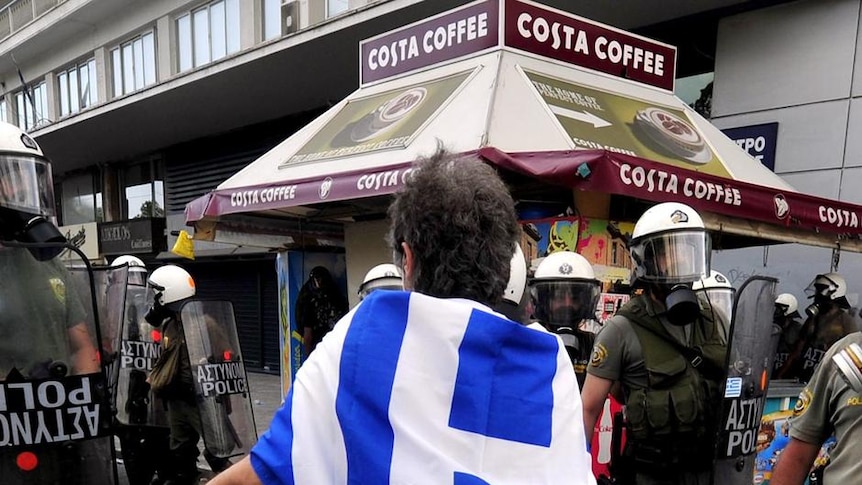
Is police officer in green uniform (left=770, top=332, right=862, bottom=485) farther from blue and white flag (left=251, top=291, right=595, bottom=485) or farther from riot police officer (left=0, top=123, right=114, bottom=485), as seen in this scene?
riot police officer (left=0, top=123, right=114, bottom=485)

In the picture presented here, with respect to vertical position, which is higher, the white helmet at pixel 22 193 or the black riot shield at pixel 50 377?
the white helmet at pixel 22 193

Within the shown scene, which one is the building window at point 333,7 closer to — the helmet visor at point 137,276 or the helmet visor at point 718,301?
the helmet visor at point 137,276

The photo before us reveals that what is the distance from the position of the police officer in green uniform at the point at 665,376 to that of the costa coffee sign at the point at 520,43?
2.91 metres

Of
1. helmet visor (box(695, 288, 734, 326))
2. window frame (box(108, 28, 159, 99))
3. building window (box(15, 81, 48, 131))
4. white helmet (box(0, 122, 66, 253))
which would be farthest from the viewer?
building window (box(15, 81, 48, 131))

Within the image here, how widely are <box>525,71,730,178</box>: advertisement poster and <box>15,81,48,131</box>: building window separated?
1808 centimetres

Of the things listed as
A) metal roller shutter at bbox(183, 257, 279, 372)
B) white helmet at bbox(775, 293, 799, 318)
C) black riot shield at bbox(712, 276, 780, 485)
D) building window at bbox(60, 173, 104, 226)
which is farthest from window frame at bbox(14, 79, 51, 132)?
black riot shield at bbox(712, 276, 780, 485)

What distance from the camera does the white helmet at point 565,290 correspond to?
370 centimetres

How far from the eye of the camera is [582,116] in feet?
15.9

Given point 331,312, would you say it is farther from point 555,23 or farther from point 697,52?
point 697,52

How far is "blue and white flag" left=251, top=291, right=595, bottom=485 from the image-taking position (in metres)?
1.19

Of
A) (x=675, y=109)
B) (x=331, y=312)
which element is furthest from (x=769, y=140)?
(x=331, y=312)

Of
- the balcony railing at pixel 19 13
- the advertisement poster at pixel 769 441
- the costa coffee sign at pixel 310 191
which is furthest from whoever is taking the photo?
the balcony railing at pixel 19 13

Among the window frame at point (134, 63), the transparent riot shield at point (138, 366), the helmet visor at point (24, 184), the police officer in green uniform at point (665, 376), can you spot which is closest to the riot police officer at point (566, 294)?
the police officer in green uniform at point (665, 376)

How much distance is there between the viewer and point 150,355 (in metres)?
5.45
